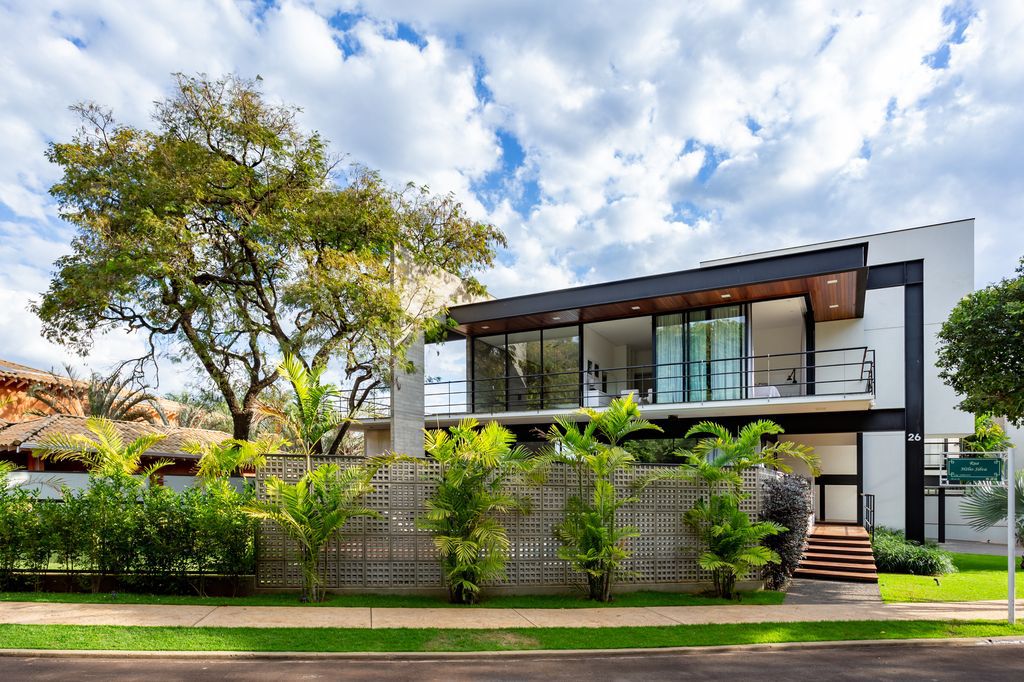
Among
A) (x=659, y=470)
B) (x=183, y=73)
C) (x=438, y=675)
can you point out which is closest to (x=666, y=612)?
(x=659, y=470)

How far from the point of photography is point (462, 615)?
8516mm

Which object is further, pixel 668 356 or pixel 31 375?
pixel 31 375

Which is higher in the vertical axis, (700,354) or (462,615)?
(700,354)

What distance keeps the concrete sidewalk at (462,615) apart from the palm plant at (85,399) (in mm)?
18935

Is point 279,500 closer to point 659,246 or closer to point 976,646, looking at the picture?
point 976,646

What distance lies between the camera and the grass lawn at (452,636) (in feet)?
21.6

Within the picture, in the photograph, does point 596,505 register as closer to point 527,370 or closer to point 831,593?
point 831,593

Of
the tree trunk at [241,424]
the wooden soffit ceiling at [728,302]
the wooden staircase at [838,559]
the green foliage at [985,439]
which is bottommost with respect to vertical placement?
the wooden staircase at [838,559]

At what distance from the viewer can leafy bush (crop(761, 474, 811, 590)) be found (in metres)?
11.2

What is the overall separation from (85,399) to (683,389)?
77.4 feet

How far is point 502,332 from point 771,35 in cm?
1080

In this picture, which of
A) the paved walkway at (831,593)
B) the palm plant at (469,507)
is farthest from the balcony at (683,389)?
the palm plant at (469,507)

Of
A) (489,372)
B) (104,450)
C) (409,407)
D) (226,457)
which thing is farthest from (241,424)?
(489,372)

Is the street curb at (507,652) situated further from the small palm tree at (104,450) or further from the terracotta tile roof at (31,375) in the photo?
the terracotta tile roof at (31,375)
